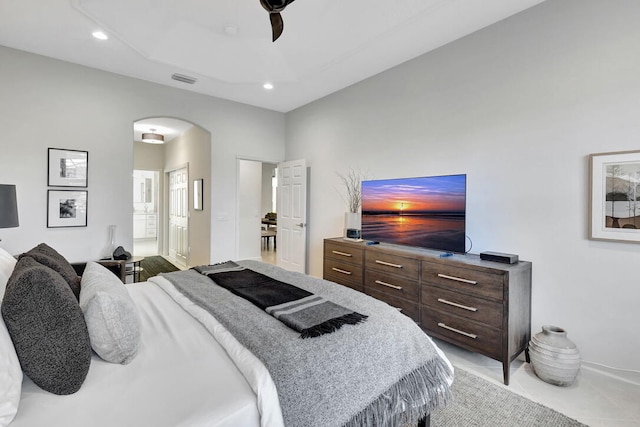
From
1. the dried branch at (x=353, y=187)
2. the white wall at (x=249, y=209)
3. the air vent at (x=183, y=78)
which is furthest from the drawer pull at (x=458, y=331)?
the white wall at (x=249, y=209)

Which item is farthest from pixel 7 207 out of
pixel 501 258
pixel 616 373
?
pixel 616 373

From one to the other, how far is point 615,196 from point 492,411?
5.77 ft

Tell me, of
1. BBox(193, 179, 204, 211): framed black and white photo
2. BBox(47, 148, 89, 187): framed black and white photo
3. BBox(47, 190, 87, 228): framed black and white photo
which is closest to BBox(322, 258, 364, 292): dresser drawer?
BBox(193, 179, 204, 211): framed black and white photo

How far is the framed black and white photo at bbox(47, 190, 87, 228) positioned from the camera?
3.43 m

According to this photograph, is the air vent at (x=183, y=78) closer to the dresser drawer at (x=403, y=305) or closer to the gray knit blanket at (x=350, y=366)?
the gray knit blanket at (x=350, y=366)

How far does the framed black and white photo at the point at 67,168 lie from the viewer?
3430 mm

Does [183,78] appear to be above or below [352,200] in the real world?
above

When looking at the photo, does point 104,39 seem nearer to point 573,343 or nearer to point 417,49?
point 417,49

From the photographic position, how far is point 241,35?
3283 mm

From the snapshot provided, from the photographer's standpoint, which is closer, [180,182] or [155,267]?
[155,267]

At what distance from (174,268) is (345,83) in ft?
15.4

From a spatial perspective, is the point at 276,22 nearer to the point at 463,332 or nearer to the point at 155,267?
the point at 463,332

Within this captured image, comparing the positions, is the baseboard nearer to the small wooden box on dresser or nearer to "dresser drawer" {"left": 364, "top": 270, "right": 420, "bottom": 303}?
the small wooden box on dresser

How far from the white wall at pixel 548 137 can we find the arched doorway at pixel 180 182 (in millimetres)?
3362
